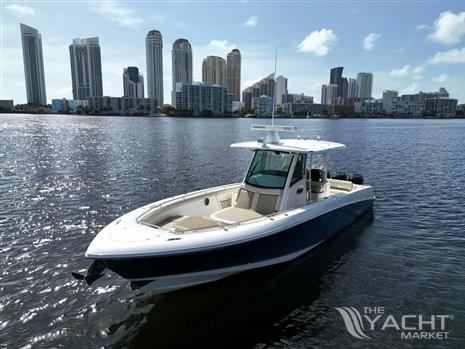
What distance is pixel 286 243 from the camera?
341 inches

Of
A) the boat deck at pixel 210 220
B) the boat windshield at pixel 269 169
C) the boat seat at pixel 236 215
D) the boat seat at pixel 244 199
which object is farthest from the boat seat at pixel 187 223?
the boat windshield at pixel 269 169

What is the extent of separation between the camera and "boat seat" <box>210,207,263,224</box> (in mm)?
9055

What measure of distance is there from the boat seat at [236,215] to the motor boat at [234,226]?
1.1 inches

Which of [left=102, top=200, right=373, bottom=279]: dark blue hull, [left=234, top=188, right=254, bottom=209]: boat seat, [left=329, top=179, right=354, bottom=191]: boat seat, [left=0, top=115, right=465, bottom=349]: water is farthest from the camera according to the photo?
[left=329, top=179, right=354, bottom=191]: boat seat

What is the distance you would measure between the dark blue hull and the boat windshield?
5.28 feet

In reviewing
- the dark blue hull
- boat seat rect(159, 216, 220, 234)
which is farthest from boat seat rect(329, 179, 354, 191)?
boat seat rect(159, 216, 220, 234)

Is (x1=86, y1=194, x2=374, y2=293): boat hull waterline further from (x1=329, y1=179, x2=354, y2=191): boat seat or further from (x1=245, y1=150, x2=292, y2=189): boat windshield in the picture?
(x1=329, y1=179, x2=354, y2=191): boat seat

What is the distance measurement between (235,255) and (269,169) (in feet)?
11.6

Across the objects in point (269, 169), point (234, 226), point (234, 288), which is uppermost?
point (269, 169)

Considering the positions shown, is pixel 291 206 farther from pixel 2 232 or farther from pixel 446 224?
pixel 2 232

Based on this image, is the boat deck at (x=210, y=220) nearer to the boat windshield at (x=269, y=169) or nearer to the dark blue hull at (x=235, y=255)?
the dark blue hull at (x=235, y=255)

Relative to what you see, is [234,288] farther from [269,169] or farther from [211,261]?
[269,169]

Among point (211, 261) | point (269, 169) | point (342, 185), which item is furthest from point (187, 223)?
point (342, 185)

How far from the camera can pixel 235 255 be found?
749 centimetres
